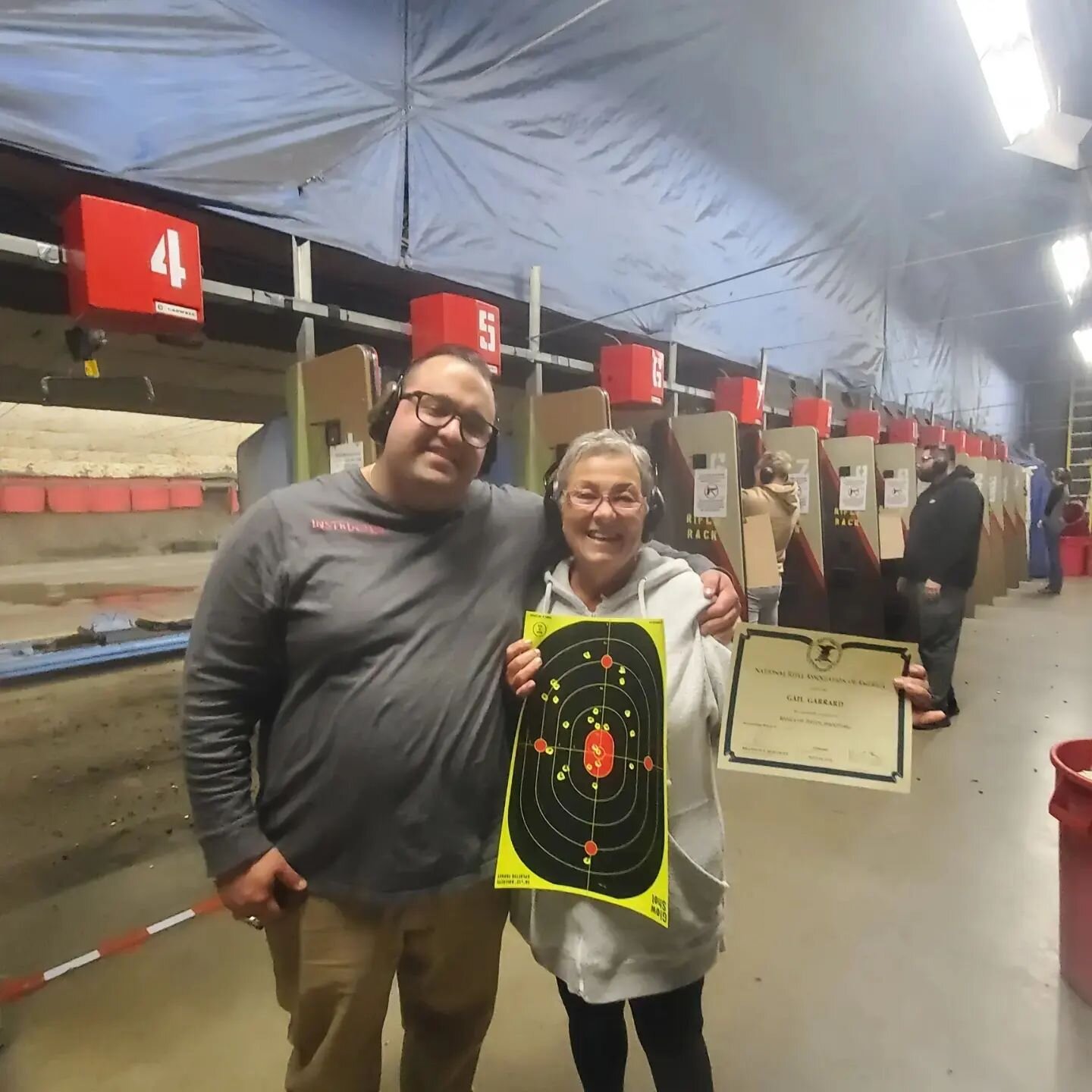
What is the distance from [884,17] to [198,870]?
3.98 metres

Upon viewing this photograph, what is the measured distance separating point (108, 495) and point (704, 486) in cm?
534

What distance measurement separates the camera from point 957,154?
4.27m

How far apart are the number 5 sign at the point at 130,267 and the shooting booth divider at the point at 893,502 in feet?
12.2

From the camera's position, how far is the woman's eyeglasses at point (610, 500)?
994 mm

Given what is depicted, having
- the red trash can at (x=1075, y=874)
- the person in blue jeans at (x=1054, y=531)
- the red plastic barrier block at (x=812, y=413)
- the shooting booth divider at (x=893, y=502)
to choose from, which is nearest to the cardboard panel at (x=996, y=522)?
the person in blue jeans at (x=1054, y=531)

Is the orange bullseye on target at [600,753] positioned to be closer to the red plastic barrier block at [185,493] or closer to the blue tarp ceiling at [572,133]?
the blue tarp ceiling at [572,133]

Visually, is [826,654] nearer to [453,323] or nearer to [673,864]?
[673,864]

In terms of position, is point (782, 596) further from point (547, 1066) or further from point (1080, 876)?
point (547, 1066)

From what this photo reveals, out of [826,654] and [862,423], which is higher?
[862,423]

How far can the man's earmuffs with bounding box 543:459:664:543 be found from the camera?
108 cm

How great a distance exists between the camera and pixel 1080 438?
34.0 feet

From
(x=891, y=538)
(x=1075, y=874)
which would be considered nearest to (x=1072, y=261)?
(x=891, y=538)

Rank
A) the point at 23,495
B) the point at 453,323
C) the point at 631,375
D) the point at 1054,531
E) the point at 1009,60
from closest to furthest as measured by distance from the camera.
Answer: the point at 453,323 → the point at 631,375 → the point at 1009,60 → the point at 23,495 → the point at 1054,531

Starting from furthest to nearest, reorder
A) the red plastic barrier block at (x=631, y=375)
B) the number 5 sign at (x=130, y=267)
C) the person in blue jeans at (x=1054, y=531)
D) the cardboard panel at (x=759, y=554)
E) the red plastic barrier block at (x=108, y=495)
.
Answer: the person in blue jeans at (x=1054, y=531)
the red plastic barrier block at (x=108, y=495)
the cardboard panel at (x=759, y=554)
the red plastic barrier block at (x=631, y=375)
the number 5 sign at (x=130, y=267)
